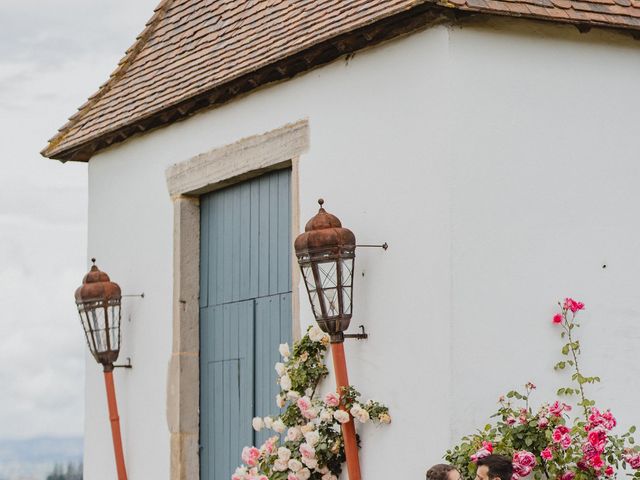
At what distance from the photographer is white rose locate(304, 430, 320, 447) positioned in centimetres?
834

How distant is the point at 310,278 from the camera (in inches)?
327

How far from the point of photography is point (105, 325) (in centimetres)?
1064

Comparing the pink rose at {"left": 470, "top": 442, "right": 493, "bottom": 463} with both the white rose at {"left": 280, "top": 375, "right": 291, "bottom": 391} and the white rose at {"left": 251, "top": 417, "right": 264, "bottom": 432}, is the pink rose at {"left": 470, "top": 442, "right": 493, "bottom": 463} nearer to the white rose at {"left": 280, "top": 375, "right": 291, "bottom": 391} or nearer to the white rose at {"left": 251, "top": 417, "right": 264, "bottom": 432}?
the white rose at {"left": 280, "top": 375, "right": 291, "bottom": 391}

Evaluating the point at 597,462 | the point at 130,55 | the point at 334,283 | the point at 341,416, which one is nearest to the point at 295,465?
the point at 341,416

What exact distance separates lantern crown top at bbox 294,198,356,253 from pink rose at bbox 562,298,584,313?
128 cm

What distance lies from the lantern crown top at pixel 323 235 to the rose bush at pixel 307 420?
0.69 m

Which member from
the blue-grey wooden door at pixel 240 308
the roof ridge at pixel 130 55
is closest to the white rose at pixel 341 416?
the blue-grey wooden door at pixel 240 308

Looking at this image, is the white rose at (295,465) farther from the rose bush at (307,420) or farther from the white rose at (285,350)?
the white rose at (285,350)

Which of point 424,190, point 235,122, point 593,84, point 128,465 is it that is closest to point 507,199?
point 424,190

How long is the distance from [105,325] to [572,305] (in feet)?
13.4

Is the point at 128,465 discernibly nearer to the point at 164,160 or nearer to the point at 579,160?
the point at 164,160

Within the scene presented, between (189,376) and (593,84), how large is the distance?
12.4 ft

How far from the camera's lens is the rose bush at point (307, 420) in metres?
8.20

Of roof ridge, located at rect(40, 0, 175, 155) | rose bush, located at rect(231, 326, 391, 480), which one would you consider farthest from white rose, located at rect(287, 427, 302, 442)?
roof ridge, located at rect(40, 0, 175, 155)
